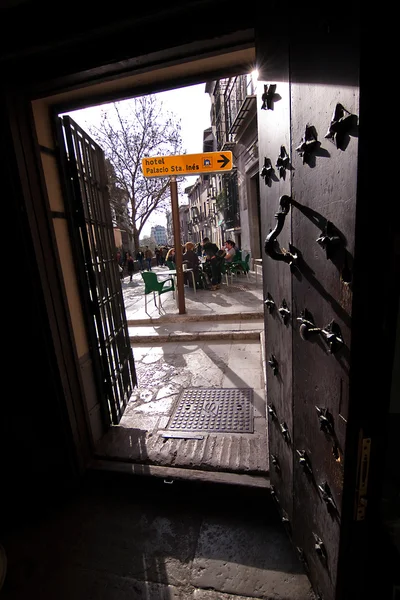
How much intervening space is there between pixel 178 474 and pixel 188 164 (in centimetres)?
515

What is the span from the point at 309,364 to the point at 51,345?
1.84 meters

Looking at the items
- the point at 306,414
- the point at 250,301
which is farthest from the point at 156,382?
the point at 250,301

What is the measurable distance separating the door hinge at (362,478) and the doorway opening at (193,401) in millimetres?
1183

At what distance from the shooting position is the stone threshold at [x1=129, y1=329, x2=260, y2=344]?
518 cm

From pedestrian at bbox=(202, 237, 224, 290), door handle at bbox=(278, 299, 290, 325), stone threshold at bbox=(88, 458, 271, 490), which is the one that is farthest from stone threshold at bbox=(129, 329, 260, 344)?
pedestrian at bbox=(202, 237, 224, 290)

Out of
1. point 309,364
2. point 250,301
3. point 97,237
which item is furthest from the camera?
point 250,301

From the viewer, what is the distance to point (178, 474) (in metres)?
2.21

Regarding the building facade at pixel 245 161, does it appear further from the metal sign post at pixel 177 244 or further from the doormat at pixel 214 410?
the doormat at pixel 214 410

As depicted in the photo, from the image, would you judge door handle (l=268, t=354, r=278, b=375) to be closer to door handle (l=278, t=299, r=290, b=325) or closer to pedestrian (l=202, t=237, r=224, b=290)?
door handle (l=278, t=299, r=290, b=325)

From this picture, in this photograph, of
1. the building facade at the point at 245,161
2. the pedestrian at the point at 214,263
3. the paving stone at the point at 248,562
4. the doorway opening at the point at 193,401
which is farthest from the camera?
the building facade at the point at 245,161

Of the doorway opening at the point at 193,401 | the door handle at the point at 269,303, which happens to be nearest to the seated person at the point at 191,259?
the doorway opening at the point at 193,401

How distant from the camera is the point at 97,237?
2.75 metres

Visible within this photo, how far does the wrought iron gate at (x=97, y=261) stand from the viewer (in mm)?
2434

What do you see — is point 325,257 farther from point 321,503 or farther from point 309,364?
point 321,503
